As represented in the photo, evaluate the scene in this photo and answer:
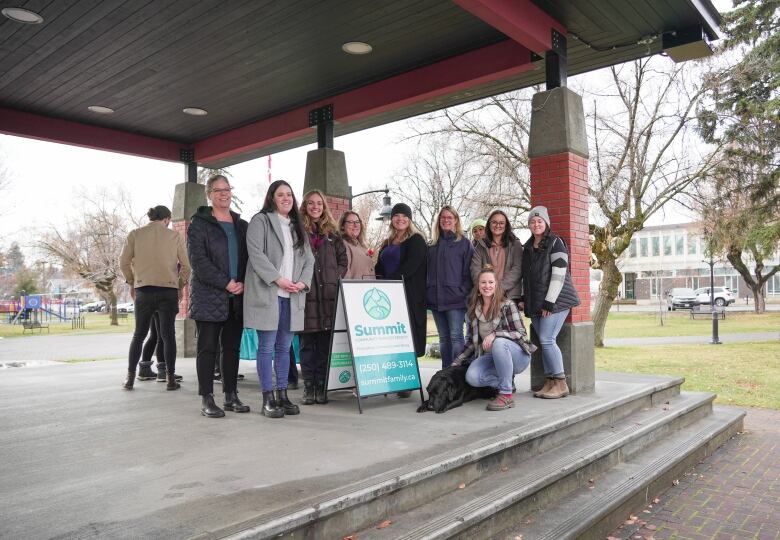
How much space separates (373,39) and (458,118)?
10.9 m

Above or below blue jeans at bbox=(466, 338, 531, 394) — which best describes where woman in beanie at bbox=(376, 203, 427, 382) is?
above

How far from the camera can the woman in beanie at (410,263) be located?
227 inches

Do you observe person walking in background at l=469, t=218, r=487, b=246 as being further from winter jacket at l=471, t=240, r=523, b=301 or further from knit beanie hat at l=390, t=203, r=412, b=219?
knit beanie hat at l=390, t=203, r=412, b=219

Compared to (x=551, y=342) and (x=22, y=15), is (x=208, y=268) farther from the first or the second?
(x=551, y=342)

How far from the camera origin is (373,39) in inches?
248

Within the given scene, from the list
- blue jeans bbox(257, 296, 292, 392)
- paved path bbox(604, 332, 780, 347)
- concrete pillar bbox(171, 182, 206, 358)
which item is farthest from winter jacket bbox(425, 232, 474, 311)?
paved path bbox(604, 332, 780, 347)

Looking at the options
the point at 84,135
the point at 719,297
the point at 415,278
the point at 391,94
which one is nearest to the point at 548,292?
the point at 415,278

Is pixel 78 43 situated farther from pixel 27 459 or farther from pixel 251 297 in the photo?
pixel 27 459

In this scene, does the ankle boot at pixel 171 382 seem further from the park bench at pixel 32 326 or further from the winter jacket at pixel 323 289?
the park bench at pixel 32 326

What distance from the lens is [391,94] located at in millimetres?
7609

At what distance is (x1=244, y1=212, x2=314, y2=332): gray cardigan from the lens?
461 centimetres

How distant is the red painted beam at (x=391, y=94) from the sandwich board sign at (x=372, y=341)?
9.60 feet

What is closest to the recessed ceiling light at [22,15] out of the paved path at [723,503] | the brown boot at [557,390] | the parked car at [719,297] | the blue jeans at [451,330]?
the blue jeans at [451,330]

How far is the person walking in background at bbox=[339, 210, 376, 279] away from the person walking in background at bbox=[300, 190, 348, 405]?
194mm
